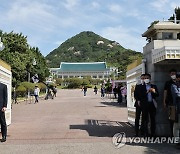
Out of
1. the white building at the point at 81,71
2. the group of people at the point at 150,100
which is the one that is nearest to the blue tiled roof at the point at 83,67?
the white building at the point at 81,71

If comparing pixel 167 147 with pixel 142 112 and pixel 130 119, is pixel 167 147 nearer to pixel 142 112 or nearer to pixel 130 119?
pixel 142 112

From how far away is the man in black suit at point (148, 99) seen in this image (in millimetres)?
8953

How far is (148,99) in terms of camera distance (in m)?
8.96

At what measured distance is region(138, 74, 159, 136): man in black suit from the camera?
8953mm

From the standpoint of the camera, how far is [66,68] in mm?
161625

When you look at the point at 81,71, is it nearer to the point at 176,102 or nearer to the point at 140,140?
the point at 140,140

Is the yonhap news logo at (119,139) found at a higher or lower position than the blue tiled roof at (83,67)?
lower

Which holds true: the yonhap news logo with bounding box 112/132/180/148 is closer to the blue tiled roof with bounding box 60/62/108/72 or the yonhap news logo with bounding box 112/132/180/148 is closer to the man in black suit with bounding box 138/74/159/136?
the man in black suit with bounding box 138/74/159/136

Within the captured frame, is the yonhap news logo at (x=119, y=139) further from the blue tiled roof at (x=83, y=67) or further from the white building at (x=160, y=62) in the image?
the blue tiled roof at (x=83, y=67)

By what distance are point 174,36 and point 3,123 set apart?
A: 215 inches

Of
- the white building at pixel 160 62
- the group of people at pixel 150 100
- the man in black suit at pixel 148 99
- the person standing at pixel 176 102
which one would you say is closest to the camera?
the person standing at pixel 176 102

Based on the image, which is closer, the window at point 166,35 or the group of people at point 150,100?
the group of people at point 150,100

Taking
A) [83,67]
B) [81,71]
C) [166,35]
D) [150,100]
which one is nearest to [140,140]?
[150,100]

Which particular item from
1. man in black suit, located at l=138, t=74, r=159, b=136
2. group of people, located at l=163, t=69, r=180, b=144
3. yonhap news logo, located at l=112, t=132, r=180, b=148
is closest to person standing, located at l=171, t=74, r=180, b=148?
group of people, located at l=163, t=69, r=180, b=144
